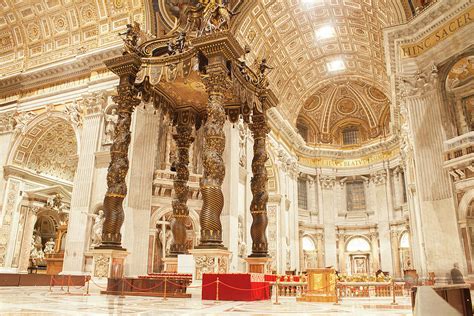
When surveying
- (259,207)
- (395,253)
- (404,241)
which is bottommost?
(395,253)

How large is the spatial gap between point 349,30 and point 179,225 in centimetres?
1341

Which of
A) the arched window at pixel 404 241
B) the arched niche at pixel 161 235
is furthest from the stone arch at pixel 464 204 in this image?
the arched window at pixel 404 241

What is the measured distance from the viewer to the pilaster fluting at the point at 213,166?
23.3ft

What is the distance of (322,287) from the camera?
25.1 feet

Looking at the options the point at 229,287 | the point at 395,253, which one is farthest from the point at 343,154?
the point at 229,287

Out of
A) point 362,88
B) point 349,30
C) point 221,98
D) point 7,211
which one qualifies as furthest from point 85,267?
point 362,88

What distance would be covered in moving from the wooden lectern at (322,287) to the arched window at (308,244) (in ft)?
57.0

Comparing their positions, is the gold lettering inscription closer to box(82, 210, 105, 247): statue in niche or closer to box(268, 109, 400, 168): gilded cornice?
box(82, 210, 105, 247): statue in niche

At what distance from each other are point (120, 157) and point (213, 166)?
7.43 ft

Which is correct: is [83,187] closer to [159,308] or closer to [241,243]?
[241,243]

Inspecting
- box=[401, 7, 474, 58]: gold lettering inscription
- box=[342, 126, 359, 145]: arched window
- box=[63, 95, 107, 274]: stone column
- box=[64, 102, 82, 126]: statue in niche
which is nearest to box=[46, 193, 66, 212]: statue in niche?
box=[63, 95, 107, 274]: stone column

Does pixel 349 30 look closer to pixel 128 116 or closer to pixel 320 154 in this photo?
pixel 320 154

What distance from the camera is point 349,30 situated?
1888 centimetres

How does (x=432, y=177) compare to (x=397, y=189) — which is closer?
(x=432, y=177)
